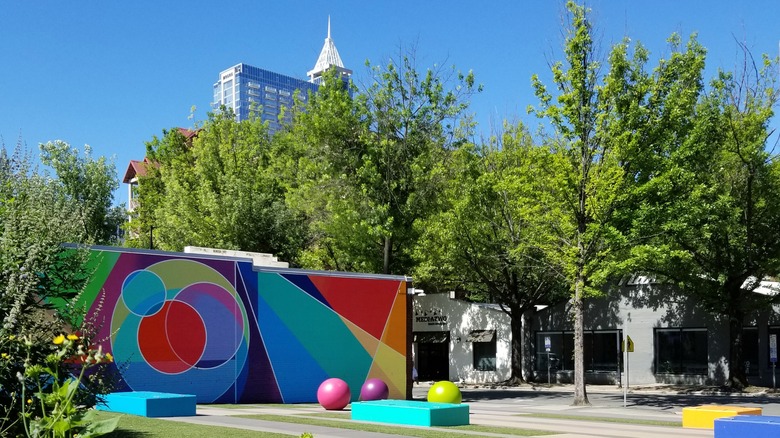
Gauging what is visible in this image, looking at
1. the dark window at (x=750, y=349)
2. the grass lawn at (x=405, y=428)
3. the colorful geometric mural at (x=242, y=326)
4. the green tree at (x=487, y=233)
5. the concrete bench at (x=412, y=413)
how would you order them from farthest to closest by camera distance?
the dark window at (x=750, y=349) < the green tree at (x=487, y=233) < the colorful geometric mural at (x=242, y=326) < the concrete bench at (x=412, y=413) < the grass lawn at (x=405, y=428)

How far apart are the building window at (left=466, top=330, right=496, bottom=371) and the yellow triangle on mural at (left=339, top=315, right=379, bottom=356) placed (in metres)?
17.1

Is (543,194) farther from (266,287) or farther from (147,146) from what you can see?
(147,146)

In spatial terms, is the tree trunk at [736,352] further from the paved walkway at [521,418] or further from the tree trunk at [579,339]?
the tree trunk at [579,339]

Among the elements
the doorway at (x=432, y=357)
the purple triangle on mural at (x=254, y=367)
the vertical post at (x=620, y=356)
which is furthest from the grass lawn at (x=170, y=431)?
the doorway at (x=432, y=357)

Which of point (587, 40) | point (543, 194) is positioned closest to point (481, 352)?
point (543, 194)

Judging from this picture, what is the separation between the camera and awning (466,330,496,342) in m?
46.3

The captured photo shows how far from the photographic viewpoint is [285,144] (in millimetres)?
49094

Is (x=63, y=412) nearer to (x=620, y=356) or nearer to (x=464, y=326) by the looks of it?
(x=620, y=356)

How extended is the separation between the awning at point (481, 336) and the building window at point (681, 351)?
9.05 metres

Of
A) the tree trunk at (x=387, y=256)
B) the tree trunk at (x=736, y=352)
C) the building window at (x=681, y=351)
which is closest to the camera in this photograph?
the tree trunk at (x=387, y=256)

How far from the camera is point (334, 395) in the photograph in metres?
23.7

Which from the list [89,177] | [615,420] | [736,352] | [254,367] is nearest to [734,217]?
[736,352]

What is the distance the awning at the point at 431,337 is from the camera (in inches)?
1902

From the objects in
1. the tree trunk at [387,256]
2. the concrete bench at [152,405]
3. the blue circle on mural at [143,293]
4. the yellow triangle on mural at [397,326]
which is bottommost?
the concrete bench at [152,405]
